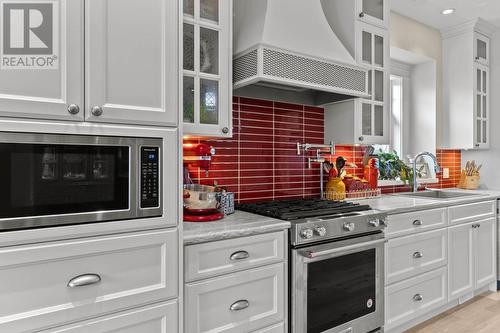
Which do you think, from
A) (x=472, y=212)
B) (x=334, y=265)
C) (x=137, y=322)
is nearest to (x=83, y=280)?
(x=137, y=322)

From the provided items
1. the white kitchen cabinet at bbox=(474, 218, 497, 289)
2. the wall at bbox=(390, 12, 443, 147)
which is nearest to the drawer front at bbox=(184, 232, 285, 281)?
the white kitchen cabinet at bbox=(474, 218, 497, 289)

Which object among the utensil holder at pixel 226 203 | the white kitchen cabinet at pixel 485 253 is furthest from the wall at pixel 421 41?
the utensil holder at pixel 226 203

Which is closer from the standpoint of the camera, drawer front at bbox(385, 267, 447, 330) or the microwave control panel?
the microwave control panel

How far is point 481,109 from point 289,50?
2.92m

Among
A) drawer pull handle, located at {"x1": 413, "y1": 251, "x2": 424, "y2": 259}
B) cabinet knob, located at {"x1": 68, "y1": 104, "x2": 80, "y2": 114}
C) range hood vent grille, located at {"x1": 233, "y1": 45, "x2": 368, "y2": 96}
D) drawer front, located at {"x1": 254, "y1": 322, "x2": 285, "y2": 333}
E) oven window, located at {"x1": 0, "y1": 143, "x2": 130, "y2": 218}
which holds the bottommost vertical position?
drawer front, located at {"x1": 254, "y1": 322, "x2": 285, "y2": 333}

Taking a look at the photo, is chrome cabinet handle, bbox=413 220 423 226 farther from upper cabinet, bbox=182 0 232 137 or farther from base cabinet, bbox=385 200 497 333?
upper cabinet, bbox=182 0 232 137

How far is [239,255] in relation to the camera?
164 centimetres

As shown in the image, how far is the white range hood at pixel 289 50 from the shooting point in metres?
1.97

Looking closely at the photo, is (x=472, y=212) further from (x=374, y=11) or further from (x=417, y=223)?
(x=374, y=11)

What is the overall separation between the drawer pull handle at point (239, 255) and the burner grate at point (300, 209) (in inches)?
12.6

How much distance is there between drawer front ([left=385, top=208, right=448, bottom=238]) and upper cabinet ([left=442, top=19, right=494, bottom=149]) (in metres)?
1.47

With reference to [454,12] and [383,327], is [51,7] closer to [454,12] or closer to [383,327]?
[383,327]

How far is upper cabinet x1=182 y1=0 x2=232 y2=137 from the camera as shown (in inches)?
71.7

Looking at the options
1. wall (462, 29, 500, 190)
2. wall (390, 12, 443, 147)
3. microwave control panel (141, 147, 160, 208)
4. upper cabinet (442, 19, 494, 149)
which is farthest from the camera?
wall (462, 29, 500, 190)
